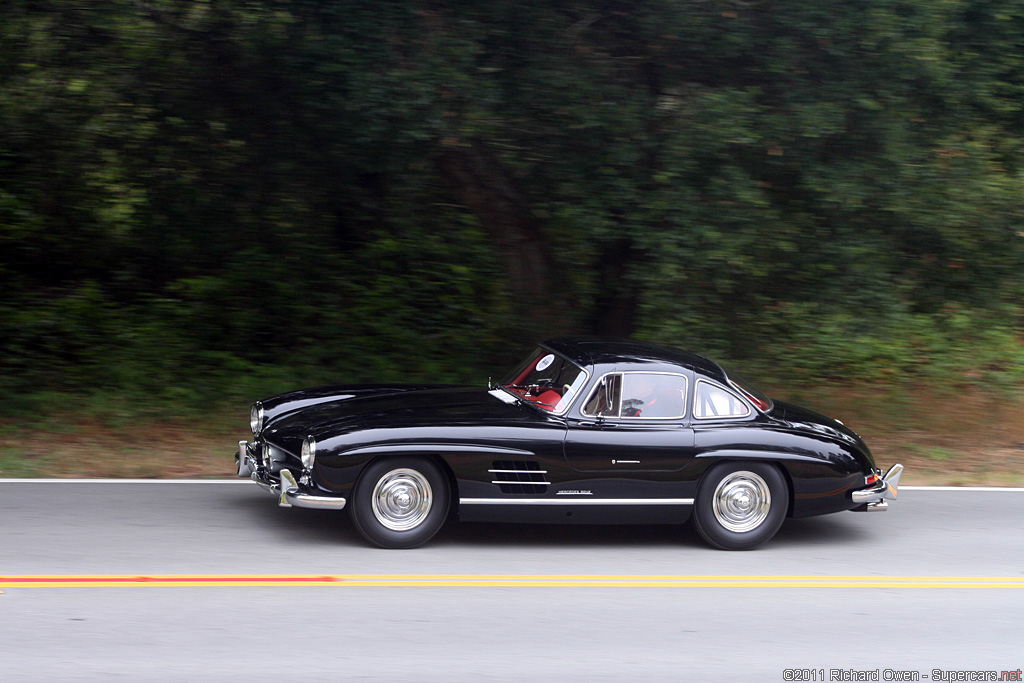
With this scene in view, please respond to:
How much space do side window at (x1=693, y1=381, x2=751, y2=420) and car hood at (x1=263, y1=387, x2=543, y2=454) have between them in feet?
4.00

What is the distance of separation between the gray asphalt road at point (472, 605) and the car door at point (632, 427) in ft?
2.18

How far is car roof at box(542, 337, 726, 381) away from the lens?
7.44m

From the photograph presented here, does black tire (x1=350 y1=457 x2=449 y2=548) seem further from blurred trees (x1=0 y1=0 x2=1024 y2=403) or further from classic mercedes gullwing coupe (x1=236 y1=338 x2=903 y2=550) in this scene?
blurred trees (x1=0 y1=0 x2=1024 y2=403)

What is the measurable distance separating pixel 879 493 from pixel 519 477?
9.07ft

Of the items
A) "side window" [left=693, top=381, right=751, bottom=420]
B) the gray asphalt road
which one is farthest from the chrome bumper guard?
"side window" [left=693, top=381, right=751, bottom=420]

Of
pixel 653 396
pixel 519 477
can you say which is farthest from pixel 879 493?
pixel 519 477

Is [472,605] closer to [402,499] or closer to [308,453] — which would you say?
[402,499]

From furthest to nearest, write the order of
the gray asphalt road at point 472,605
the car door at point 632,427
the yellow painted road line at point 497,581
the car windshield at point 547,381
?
the car windshield at point 547,381
the car door at point 632,427
the yellow painted road line at point 497,581
the gray asphalt road at point 472,605

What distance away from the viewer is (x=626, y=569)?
6.66 m

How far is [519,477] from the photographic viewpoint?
22.6 ft

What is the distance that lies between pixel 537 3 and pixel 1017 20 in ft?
18.0

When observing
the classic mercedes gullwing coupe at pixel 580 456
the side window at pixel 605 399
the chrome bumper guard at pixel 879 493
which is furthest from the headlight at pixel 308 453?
the chrome bumper guard at pixel 879 493

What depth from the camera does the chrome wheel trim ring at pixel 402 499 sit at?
6785mm

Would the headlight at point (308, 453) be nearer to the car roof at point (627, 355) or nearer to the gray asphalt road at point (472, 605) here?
the gray asphalt road at point (472, 605)
